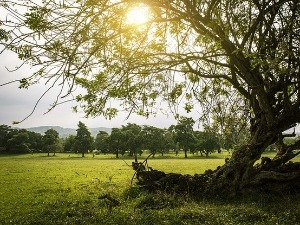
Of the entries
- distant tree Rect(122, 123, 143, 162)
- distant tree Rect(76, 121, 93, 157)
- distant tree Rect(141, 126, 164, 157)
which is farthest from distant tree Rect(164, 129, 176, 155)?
distant tree Rect(76, 121, 93, 157)

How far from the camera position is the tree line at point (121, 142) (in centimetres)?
10890

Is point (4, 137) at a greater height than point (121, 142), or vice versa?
point (4, 137)

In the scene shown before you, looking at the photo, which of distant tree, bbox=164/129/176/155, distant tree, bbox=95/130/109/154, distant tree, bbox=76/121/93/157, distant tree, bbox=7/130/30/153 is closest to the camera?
distant tree, bbox=164/129/176/155

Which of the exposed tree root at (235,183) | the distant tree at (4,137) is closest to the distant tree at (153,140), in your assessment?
the distant tree at (4,137)

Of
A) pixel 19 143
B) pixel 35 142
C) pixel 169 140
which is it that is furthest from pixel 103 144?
pixel 35 142

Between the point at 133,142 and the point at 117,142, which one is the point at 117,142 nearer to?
the point at 117,142

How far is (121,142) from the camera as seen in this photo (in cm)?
11306

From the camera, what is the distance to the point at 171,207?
485 inches

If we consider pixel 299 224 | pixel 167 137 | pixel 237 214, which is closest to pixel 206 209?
pixel 237 214

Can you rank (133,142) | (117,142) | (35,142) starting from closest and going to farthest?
(133,142), (117,142), (35,142)

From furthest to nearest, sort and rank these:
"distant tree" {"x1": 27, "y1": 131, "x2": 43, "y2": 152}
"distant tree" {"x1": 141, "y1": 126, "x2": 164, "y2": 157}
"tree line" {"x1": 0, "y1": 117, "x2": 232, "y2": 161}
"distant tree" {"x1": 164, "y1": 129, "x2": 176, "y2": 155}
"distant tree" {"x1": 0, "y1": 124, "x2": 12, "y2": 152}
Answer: "distant tree" {"x1": 27, "y1": 131, "x2": 43, "y2": 152} → "distant tree" {"x1": 0, "y1": 124, "x2": 12, "y2": 152} → "distant tree" {"x1": 164, "y1": 129, "x2": 176, "y2": 155} → "tree line" {"x1": 0, "y1": 117, "x2": 232, "y2": 161} → "distant tree" {"x1": 141, "y1": 126, "x2": 164, "y2": 157}

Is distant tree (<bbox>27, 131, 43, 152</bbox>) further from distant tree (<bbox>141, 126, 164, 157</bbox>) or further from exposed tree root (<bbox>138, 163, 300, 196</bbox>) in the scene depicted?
exposed tree root (<bbox>138, 163, 300, 196</bbox>)

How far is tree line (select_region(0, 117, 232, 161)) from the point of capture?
10890 centimetres

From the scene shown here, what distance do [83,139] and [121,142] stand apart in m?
22.4
